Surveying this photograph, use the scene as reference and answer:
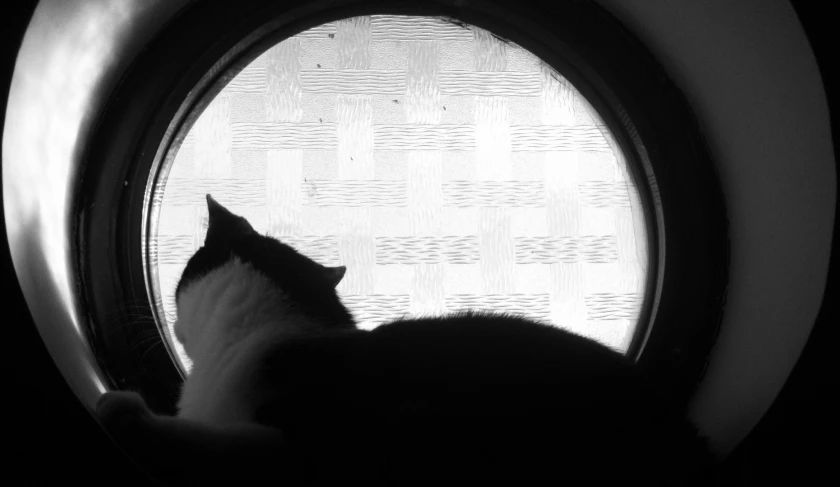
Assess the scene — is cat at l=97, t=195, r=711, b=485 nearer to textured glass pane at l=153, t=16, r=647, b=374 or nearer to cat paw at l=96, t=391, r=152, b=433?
cat paw at l=96, t=391, r=152, b=433

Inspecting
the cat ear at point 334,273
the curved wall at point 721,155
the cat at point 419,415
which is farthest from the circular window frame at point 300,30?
the cat ear at point 334,273

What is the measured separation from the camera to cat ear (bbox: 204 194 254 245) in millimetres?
1046

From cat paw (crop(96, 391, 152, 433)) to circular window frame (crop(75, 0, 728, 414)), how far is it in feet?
1.00

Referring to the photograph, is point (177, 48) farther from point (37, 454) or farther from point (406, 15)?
point (37, 454)

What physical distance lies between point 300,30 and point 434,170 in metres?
0.34

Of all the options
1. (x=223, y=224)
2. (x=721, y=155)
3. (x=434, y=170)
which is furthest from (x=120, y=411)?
(x=721, y=155)

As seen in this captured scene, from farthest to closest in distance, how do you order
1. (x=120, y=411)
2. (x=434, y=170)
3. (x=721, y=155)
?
(x=434, y=170) → (x=721, y=155) → (x=120, y=411)

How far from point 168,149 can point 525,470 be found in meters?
0.81

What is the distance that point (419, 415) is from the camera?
74 centimetres

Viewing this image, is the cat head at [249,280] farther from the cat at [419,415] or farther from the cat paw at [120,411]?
the cat paw at [120,411]

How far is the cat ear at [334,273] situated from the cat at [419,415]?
0.14 meters

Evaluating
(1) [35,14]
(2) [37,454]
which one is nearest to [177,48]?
(1) [35,14]

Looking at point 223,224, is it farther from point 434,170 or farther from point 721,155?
point 721,155

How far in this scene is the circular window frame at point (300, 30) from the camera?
3.31 ft
